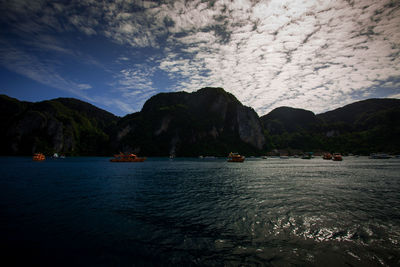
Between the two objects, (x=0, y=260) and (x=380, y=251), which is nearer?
(x=0, y=260)

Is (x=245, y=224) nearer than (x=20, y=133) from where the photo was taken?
Yes

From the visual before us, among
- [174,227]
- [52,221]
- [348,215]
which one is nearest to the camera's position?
[174,227]

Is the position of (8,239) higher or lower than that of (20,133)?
lower

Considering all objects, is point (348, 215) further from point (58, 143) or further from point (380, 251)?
point (58, 143)

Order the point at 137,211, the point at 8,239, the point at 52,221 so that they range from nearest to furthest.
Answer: the point at 8,239 → the point at 52,221 → the point at 137,211

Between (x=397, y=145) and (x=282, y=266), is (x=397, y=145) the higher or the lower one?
the higher one

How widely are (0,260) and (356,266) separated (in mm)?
15450

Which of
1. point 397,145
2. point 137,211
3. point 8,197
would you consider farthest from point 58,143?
point 397,145

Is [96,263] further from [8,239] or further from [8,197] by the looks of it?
[8,197]

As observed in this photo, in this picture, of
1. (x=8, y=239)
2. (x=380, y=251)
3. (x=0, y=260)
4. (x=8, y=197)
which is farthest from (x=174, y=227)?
(x=8, y=197)

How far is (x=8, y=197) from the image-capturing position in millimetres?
19109

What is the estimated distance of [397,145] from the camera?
16838cm

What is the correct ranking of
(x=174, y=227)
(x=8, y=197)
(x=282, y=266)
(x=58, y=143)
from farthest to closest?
(x=58, y=143), (x=8, y=197), (x=174, y=227), (x=282, y=266)

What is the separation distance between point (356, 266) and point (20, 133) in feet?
855
